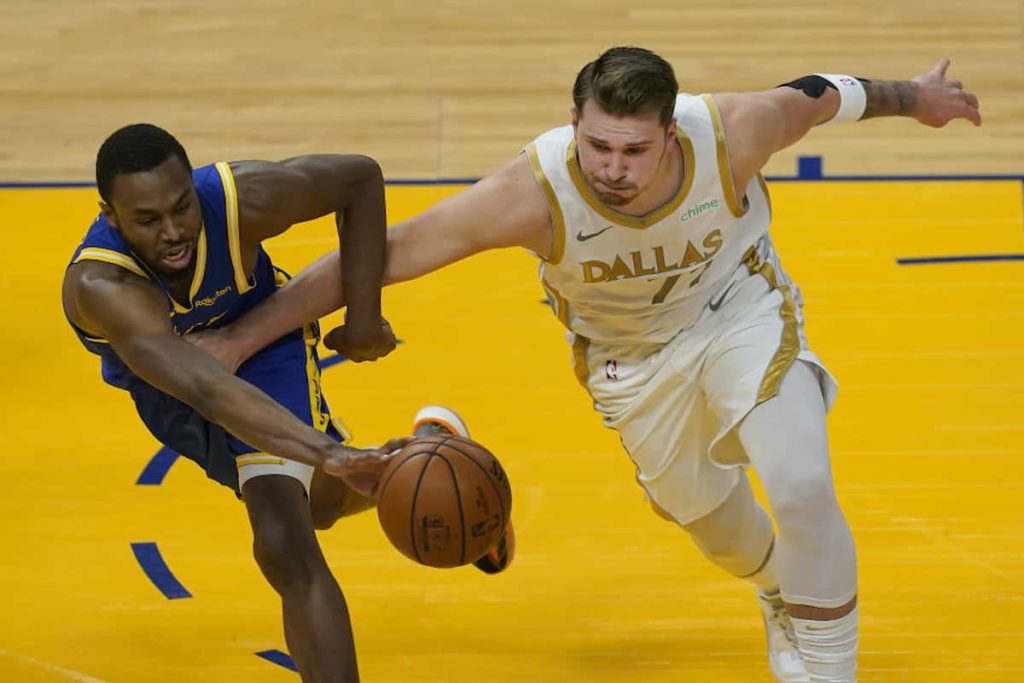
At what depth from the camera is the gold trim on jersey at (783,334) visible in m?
4.98

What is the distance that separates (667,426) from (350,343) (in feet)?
3.27

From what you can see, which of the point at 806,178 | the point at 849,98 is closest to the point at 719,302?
the point at 849,98

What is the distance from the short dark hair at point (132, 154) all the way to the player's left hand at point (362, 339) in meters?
0.73

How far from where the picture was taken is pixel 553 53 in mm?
11102

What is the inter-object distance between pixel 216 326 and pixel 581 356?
3.73 feet

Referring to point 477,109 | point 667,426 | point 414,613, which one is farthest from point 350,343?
point 477,109

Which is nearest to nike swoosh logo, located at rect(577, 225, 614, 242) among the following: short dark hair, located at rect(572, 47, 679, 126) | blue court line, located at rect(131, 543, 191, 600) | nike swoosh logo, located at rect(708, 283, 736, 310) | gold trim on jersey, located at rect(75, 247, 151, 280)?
short dark hair, located at rect(572, 47, 679, 126)

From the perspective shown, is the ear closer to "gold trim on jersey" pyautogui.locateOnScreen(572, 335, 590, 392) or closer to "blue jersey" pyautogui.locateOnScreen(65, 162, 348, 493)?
"blue jersey" pyautogui.locateOnScreen(65, 162, 348, 493)

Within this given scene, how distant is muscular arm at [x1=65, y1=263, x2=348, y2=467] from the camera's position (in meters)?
4.63

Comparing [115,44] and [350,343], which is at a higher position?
[350,343]

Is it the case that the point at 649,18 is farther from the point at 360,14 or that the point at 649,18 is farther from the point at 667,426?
the point at 667,426

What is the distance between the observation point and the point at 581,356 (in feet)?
18.0

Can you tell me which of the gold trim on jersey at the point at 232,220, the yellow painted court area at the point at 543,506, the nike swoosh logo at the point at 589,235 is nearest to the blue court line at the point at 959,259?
the yellow painted court area at the point at 543,506

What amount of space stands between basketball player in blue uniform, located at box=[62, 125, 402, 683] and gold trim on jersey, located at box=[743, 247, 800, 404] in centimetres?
110
